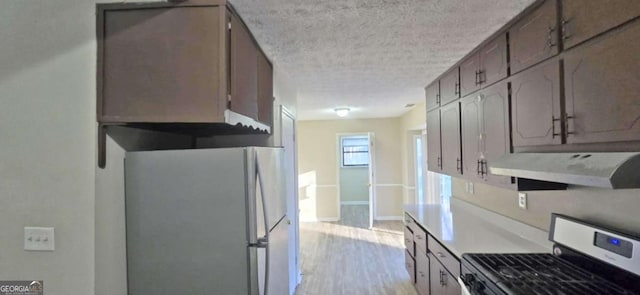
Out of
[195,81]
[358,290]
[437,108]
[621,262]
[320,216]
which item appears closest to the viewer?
[621,262]

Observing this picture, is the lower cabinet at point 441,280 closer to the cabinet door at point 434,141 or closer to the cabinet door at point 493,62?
the cabinet door at point 434,141

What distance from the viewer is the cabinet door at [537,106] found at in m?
1.46

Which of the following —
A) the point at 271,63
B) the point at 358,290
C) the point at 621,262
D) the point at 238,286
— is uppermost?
the point at 271,63

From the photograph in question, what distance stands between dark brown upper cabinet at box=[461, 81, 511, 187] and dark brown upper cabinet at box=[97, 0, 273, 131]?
1.66 m

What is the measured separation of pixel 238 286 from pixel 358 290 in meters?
2.23

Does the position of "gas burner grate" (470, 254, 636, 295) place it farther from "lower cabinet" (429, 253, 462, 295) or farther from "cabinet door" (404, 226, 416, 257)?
"cabinet door" (404, 226, 416, 257)

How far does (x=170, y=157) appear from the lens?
1.56 metres

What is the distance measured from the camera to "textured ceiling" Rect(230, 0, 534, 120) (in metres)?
1.67

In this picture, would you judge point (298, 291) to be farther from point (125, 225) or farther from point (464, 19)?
point (464, 19)

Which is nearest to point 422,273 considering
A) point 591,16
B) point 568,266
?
point 568,266

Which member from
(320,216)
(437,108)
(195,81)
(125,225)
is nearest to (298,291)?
(125,225)

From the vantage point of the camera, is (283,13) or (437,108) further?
(437,108)

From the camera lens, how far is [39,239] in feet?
5.01
